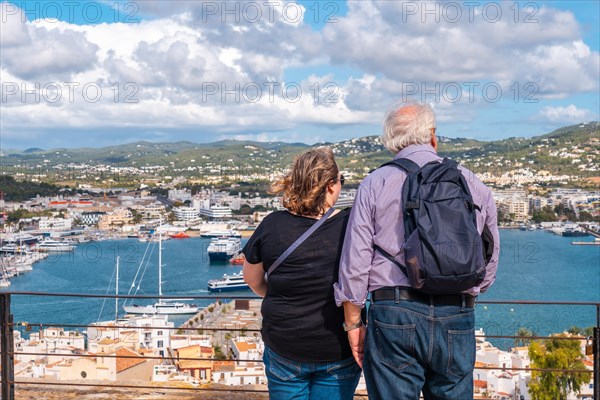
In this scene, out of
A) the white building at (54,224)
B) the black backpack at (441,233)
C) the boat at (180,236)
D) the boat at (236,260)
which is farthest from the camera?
the boat at (180,236)

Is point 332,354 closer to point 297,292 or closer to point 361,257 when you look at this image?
point 297,292

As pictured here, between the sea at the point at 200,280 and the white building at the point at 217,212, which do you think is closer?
the sea at the point at 200,280

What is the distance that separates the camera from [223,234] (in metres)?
49.6

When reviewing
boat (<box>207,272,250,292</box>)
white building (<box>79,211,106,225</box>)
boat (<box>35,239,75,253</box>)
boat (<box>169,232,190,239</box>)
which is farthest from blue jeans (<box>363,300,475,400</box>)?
white building (<box>79,211,106,225</box>)

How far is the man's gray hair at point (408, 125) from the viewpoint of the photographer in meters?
1.60

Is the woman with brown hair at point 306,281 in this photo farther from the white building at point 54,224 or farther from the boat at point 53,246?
the white building at point 54,224

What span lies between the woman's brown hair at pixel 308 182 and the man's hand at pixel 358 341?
1.01 ft

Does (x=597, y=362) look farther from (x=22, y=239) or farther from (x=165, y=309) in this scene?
Result: (x=22, y=239)

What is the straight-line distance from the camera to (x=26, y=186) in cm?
5969

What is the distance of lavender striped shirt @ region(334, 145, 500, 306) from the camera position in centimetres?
150

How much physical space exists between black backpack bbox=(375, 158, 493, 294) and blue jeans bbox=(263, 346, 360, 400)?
0.34 metres

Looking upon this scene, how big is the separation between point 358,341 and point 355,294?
0.15m

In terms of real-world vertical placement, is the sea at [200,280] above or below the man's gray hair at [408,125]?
below

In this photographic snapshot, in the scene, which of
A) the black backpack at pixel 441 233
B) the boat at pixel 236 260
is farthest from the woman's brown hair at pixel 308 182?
the boat at pixel 236 260
